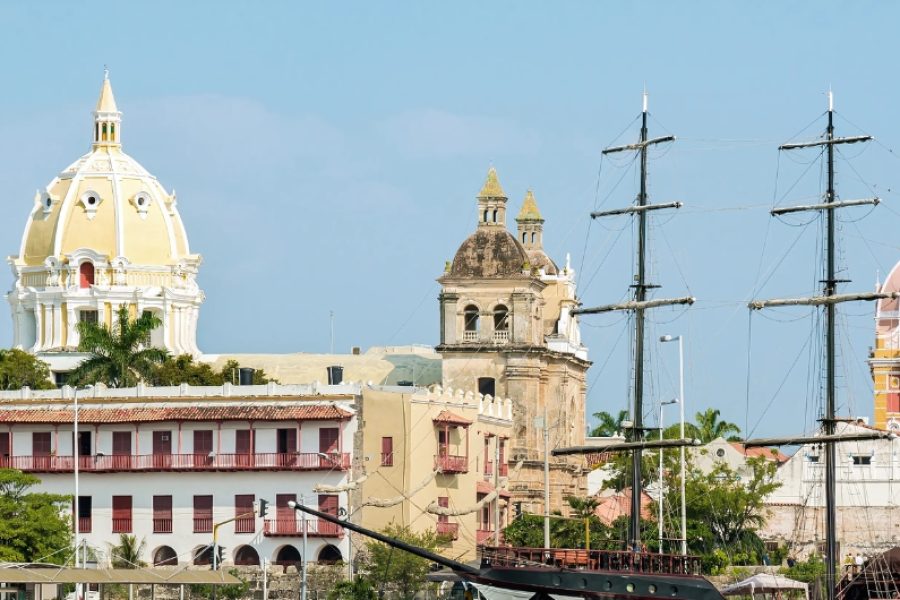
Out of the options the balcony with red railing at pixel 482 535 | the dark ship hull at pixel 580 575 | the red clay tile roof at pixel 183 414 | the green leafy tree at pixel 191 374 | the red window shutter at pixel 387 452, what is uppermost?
the green leafy tree at pixel 191 374

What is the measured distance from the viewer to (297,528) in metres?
108

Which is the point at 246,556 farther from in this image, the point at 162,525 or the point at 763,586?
the point at 763,586

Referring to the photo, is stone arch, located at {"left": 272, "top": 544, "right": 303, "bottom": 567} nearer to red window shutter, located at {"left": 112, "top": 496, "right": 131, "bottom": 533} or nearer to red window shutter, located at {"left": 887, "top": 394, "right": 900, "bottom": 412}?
red window shutter, located at {"left": 112, "top": 496, "right": 131, "bottom": 533}

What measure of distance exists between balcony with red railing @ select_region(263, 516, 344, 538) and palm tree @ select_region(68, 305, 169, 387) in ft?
62.6

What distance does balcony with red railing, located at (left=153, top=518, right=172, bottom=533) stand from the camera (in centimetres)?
10969

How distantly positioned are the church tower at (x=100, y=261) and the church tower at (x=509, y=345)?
960 inches

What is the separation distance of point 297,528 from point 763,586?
813 inches

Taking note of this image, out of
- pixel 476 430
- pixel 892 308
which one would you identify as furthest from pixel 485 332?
pixel 892 308

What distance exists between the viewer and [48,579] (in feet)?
281

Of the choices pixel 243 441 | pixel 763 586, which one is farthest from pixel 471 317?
pixel 763 586

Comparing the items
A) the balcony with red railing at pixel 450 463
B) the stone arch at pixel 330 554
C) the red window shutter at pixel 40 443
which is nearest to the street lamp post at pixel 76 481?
the red window shutter at pixel 40 443

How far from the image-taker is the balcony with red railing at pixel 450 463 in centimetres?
11231

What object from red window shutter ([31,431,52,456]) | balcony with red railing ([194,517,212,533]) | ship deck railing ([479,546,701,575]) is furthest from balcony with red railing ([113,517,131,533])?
ship deck railing ([479,546,701,575])

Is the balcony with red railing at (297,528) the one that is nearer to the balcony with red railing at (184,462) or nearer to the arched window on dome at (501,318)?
the balcony with red railing at (184,462)
